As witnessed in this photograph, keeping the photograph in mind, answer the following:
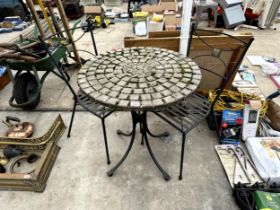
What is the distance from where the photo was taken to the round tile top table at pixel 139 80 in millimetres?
1204

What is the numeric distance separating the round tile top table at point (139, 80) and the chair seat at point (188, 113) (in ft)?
0.79

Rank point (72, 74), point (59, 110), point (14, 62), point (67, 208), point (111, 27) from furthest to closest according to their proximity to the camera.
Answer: point (111, 27)
point (72, 74)
point (59, 110)
point (14, 62)
point (67, 208)

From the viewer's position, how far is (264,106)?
78.5 inches

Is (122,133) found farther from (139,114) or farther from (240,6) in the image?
(240,6)

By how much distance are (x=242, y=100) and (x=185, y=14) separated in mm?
1069

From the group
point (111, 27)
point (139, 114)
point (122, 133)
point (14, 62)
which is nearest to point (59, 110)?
point (14, 62)

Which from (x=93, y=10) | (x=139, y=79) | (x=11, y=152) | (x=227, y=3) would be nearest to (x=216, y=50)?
(x=139, y=79)

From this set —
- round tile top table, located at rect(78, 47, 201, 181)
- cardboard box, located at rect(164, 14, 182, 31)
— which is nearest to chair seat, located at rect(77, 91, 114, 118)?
round tile top table, located at rect(78, 47, 201, 181)

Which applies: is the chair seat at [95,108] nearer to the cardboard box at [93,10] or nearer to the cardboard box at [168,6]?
the cardboard box at [168,6]

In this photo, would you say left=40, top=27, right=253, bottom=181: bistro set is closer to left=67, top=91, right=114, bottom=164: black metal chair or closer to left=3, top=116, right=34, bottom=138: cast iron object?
left=67, top=91, right=114, bottom=164: black metal chair

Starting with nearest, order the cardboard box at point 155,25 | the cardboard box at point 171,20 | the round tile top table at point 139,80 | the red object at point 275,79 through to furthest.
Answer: the round tile top table at point 139,80 → the red object at point 275,79 → the cardboard box at point 155,25 → the cardboard box at point 171,20

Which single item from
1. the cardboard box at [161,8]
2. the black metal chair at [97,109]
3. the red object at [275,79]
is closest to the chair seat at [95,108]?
the black metal chair at [97,109]

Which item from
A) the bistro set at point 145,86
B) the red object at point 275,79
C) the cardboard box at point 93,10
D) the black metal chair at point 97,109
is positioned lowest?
the red object at point 275,79

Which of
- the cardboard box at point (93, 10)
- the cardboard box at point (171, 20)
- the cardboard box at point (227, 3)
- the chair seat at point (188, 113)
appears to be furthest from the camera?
the cardboard box at point (93, 10)
